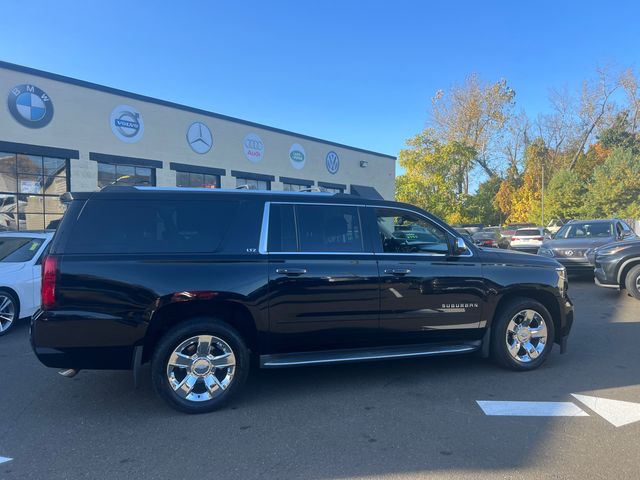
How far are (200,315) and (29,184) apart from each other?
44.6ft

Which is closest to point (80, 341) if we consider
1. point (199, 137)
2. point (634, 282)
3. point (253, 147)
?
point (634, 282)

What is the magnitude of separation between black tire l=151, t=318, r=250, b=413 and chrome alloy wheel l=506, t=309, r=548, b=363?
2869 mm

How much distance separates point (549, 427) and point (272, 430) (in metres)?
2.22

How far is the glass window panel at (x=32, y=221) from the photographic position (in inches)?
582

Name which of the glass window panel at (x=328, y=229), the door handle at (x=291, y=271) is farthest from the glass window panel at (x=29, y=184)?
the door handle at (x=291, y=271)

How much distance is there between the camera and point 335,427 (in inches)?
147

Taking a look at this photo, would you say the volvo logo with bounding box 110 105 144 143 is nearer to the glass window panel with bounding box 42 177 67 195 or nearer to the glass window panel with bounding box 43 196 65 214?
the glass window panel with bounding box 42 177 67 195

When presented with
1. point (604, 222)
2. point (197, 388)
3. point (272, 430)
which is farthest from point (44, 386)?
point (604, 222)

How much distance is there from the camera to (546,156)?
183 ft

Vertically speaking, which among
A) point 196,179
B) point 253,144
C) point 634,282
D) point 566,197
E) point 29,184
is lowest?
point 634,282

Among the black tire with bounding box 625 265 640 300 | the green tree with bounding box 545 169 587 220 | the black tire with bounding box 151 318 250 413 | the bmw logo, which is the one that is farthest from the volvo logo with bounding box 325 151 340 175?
the green tree with bounding box 545 169 587 220

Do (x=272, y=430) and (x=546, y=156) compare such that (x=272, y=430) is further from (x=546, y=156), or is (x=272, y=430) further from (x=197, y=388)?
(x=546, y=156)

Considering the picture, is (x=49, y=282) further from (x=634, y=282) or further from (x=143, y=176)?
(x=143, y=176)

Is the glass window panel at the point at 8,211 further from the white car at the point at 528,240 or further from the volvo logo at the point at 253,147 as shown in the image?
the white car at the point at 528,240
